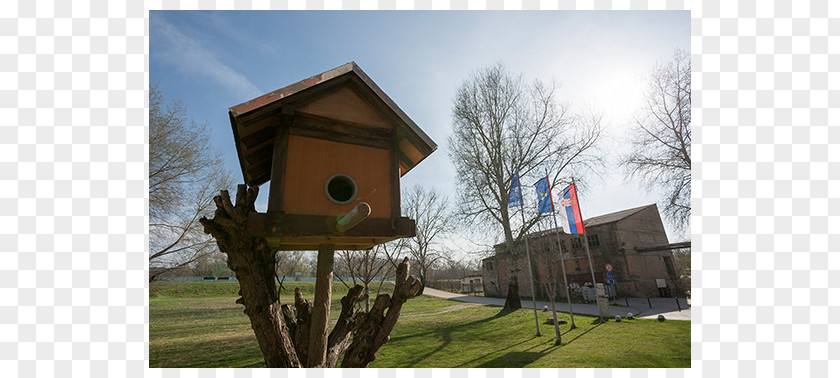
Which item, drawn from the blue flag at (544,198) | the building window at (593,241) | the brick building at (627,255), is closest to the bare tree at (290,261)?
the blue flag at (544,198)

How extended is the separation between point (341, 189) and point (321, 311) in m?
1.27

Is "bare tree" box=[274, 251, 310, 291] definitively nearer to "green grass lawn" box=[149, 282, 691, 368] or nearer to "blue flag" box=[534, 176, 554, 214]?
"green grass lawn" box=[149, 282, 691, 368]

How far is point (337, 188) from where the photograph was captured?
3412 millimetres

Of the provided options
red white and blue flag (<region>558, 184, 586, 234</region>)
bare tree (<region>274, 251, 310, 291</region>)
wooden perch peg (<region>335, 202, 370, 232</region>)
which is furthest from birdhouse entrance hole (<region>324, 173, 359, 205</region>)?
red white and blue flag (<region>558, 184, 586, 234</region>)

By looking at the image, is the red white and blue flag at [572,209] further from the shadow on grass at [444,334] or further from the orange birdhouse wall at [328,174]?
the orange birdhouse wall at [328,174]

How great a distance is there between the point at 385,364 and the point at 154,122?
10.2 meters

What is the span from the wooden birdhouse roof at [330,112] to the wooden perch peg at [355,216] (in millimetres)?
1314

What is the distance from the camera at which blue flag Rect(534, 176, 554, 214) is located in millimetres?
11037

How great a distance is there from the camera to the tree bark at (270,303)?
309 cm

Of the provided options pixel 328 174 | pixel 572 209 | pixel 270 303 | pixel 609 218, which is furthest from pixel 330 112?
pixel 609 218

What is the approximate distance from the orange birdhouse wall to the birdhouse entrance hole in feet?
0.11

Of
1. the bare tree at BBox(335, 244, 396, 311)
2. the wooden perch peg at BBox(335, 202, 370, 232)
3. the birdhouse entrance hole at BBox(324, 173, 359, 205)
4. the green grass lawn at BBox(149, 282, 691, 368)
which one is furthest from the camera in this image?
the bare tree at BBox(335, 244, 396, 311)

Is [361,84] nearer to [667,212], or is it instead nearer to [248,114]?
[248,114]

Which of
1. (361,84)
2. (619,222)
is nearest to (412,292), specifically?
(361,84)
